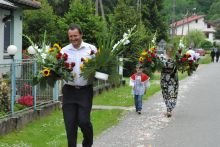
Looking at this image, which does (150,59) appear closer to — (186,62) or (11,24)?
(186,62)

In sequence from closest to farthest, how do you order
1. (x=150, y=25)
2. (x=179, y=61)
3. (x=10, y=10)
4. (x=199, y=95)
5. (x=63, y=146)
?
(x=63, y=146), (x=179, y=61), (x=10, y=10), (x=199, y=95), (x=150, y=25)

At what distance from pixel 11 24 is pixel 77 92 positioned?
11.9m

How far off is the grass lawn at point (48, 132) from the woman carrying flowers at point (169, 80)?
1.37m

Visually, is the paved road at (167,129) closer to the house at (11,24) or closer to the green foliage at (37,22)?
the house at (11,24)

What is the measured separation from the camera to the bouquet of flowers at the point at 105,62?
24.0 feet

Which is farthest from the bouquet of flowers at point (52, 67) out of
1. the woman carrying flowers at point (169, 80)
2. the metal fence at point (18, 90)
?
the woman carrying flowers at point (169, 80)

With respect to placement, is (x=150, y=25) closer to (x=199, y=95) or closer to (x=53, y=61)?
(x=199, y=95)

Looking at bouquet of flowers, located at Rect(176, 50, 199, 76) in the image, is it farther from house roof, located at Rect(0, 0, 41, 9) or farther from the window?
the window

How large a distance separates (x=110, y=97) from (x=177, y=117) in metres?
5.81

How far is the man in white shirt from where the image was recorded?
7434mm

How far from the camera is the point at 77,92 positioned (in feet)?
24.5

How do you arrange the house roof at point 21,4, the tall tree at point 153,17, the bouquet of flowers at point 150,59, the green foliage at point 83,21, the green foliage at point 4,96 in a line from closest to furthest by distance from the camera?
the green foliage at point 4,96 < the bouquet of flowers at point 150,59 < the house roof at point 21,4 < the green foliage at point 83,21 < the tall tree at point 153,17

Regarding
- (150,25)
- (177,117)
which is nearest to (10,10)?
(177,117)

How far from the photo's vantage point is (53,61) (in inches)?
295
